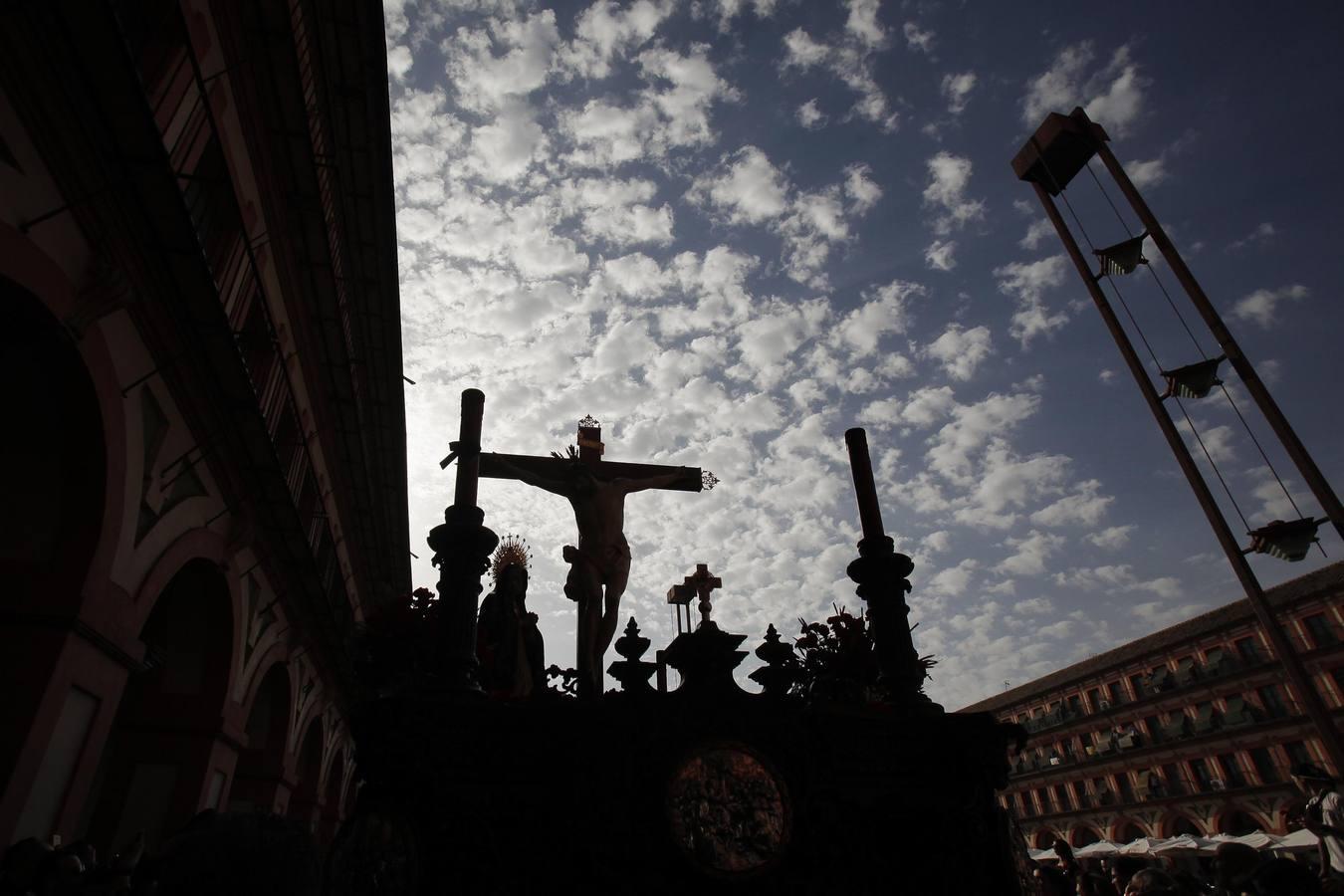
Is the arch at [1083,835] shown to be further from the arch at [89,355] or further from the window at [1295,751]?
the arch at [89,355]

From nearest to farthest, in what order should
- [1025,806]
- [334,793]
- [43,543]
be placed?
[43,543]
[334,793]
[1025,806]

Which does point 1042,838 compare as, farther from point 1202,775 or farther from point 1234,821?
point 1234,821

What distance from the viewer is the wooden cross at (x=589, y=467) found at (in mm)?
6043

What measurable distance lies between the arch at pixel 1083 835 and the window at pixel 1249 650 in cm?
1232

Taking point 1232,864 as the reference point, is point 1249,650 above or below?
above

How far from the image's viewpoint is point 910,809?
11.7 ft

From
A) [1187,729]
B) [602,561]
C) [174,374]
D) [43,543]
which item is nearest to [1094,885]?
[602,561]

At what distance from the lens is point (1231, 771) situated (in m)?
33.7

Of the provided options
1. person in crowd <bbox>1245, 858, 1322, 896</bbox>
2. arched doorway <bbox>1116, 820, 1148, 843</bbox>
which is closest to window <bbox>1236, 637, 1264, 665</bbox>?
arched doorway <bbox>1116, 820, 1148, 843</bbox>

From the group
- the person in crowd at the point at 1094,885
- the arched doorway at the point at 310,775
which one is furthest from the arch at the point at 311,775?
the person in crowd at the point at 1094,885

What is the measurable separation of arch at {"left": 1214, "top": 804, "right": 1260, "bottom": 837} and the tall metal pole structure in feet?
103

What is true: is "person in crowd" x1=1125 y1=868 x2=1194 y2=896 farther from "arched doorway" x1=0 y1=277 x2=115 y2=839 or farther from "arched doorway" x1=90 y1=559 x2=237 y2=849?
"arched doorway" x1=90 y1=559 x2=237 y2=849

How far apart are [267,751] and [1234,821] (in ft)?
135

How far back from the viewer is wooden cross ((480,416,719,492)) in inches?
238
